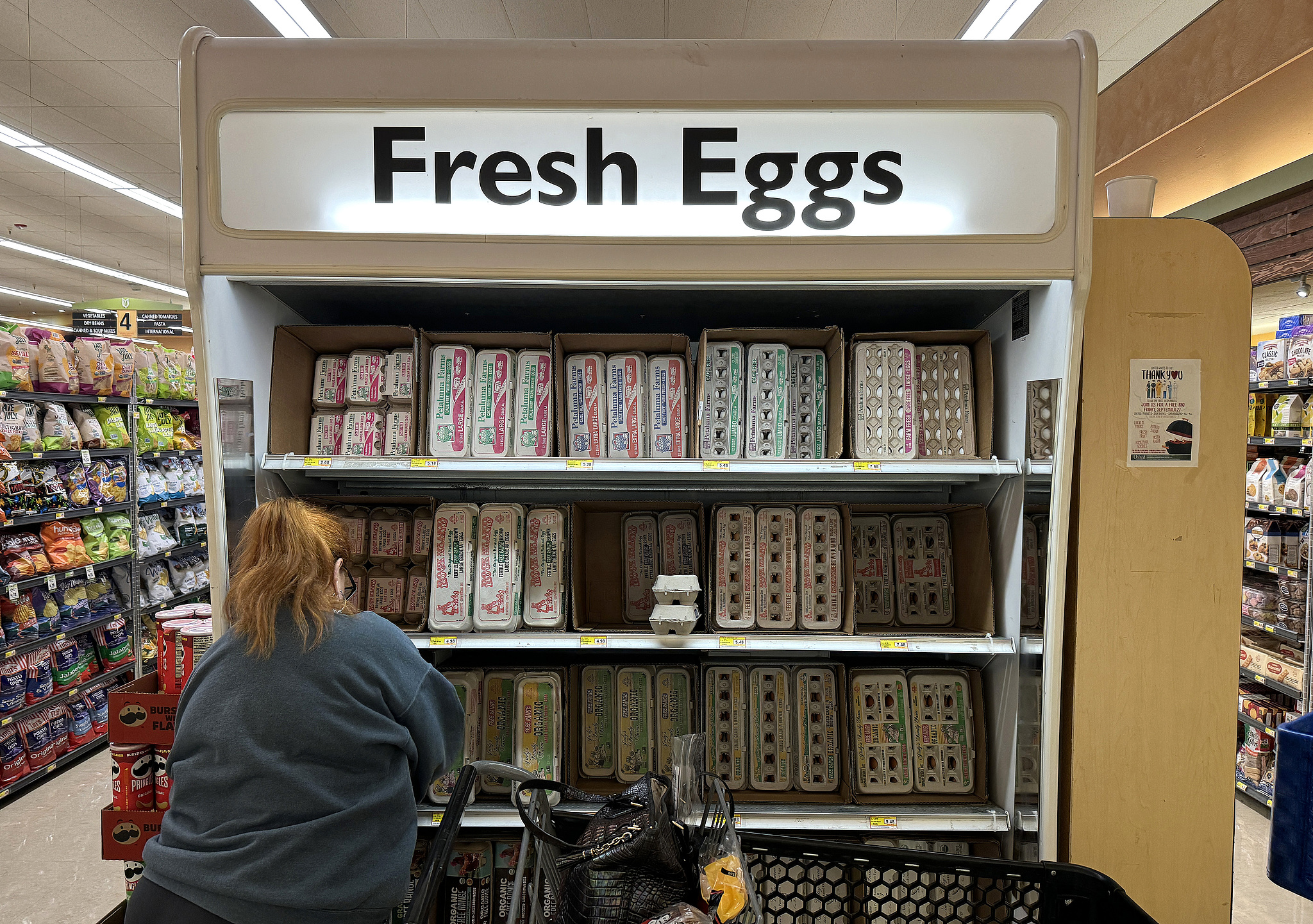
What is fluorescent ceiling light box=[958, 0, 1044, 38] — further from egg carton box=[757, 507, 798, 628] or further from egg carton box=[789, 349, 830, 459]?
egg carton box=[757, 507, 798, 628]

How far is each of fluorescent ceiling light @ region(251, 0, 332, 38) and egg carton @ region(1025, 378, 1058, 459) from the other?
4117mm

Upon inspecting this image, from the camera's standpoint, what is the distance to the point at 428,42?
5.86 feet

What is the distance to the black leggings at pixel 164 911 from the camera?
1522mm

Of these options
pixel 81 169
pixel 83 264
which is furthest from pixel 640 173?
pixel 83 264

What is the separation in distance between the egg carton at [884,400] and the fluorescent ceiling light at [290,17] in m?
3.69

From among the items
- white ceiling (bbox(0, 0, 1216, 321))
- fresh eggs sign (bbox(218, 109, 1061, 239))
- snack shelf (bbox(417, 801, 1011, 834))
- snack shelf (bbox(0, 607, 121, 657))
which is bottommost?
snack shelf (bbox(0, 607, 121, 657))

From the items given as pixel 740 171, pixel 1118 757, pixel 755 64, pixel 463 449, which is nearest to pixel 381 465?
pixel 463 449

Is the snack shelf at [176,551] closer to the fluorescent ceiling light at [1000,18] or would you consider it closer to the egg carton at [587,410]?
the egg carton at [587,410]

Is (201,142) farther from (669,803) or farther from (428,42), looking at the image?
(669,803)

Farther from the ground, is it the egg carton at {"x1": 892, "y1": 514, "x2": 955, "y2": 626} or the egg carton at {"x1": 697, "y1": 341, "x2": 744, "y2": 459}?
the egg carton at {"x1": 697, "y1": 341, "x2": 744, "y2": 459}

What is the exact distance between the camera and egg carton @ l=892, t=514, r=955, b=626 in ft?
7.55

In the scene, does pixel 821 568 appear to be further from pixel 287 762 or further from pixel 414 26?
pixel 414 26

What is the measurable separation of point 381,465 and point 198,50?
112cm

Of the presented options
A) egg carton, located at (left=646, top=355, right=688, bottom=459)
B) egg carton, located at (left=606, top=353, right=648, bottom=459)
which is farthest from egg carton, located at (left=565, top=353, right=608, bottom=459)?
egg carton, located at (left=646, top=355, right=688, bottom=459)
